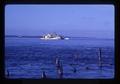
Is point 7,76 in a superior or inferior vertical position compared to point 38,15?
inferior

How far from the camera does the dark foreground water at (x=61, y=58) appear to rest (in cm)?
97

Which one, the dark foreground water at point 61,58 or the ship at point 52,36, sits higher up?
the ship at point 52,36

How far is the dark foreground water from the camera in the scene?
38.1 inches

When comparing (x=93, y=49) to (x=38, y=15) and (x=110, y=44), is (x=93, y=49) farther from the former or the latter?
(x=38, y=15)

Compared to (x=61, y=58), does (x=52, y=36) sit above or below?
above

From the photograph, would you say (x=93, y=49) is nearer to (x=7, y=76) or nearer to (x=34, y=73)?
(x=34, y=73)

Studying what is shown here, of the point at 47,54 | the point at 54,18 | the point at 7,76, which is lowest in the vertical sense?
the point at 7,76

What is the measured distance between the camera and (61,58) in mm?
977

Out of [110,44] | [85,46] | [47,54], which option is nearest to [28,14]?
[47,54]

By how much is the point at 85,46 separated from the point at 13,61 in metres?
0.37

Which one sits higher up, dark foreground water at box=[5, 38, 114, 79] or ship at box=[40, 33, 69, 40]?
ship at box=[40, 33, 69, 40]

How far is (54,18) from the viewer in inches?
39.2

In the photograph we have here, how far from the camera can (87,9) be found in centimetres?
100
